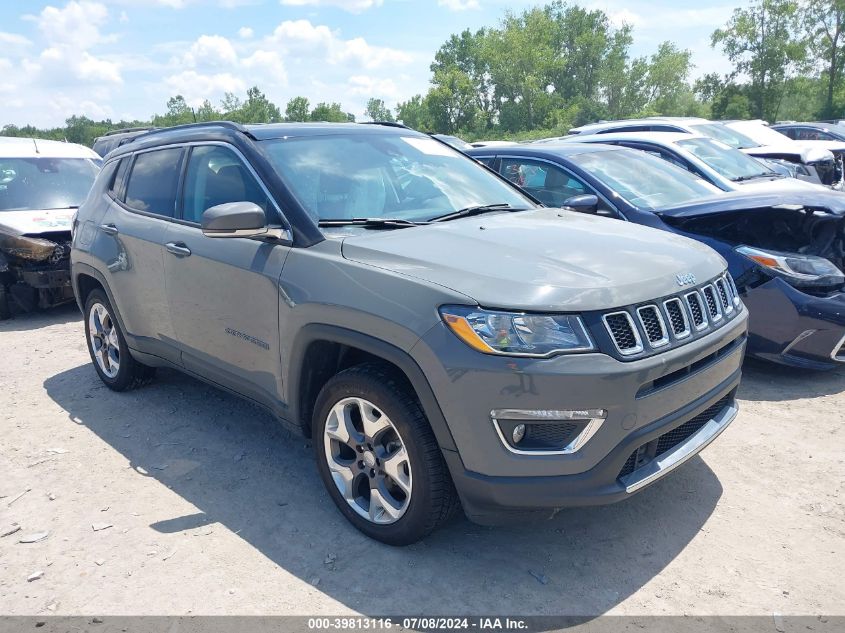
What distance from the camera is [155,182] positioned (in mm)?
4434

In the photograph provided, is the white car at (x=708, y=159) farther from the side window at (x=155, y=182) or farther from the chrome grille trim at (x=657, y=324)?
the chrome grille trim at (x=657, y=324)

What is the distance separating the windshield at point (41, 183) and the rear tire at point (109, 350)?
365 centimetres

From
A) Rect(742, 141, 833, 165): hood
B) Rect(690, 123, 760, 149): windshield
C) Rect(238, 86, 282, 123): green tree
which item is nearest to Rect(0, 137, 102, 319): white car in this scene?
Rect(690, 123, 760, 149): windshield

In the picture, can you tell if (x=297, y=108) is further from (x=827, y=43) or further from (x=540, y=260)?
(x=540, y=260)

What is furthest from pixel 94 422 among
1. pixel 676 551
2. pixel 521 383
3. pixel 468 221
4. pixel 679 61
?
pixel 679 61

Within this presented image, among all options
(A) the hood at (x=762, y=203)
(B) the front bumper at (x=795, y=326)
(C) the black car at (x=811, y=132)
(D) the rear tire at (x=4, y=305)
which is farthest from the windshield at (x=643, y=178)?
(C) the black car at (x=811, y=132)

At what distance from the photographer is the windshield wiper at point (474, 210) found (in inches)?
141

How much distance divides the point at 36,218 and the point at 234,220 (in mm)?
5776

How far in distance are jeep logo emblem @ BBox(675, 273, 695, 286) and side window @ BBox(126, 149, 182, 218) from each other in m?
2.91

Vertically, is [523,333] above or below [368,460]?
above

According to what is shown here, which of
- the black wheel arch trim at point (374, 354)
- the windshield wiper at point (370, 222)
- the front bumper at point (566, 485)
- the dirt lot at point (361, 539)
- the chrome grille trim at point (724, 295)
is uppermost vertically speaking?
the windshield wiper at point (370, 222)

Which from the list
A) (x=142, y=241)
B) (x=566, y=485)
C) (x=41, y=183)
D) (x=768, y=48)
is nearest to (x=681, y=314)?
(x=566, y=485)

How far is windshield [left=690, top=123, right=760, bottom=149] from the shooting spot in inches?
416

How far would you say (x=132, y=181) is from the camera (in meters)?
4.71
